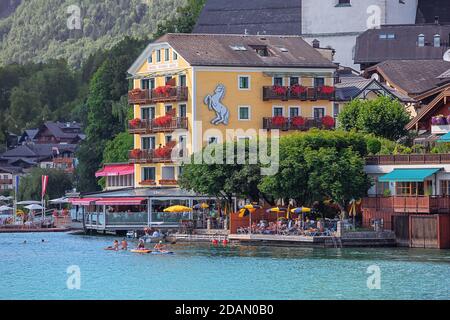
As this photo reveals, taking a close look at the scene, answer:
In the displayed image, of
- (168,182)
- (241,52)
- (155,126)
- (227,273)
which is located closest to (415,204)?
(227,273)

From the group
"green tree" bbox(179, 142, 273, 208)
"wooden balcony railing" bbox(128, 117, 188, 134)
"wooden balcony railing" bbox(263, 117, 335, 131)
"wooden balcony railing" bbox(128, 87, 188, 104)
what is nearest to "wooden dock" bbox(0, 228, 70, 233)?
"wooden balcony railing" bbox(128, 117, 188, 134)

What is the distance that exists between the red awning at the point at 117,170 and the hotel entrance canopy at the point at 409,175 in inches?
1519

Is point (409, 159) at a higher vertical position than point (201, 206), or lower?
higher

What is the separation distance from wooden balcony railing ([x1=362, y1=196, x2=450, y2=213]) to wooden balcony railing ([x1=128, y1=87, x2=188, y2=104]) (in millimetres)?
26633

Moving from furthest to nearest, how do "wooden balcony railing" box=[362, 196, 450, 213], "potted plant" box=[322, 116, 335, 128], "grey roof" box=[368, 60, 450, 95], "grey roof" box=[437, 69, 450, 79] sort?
1. "grey roof" box=[368, 60, 450, 95]
2. "grey roof" box=[437, 69, 450, 79]
3. "potted plant" box=[322, 116, 335, 128]
4. "wooden balcony railing" box=[362, 196, 450, 213]

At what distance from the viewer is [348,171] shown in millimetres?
118938

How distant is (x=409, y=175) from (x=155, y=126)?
32739 millimetres

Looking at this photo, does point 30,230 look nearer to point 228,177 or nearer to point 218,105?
point 218,105

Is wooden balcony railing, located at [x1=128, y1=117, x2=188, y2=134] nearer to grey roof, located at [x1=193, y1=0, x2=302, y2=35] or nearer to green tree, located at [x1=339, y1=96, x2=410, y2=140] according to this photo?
green tree, located at [x1=339, y1=96, x2=410, y2=140]

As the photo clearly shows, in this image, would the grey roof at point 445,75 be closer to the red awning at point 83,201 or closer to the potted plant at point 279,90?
the potted plant at point 279,90

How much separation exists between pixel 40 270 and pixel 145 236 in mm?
25318

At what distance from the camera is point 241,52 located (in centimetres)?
14212

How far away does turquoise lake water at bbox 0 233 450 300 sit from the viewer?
85.4 m

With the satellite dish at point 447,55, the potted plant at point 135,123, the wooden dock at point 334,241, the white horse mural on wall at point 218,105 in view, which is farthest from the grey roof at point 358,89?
the wooden dock at point 334,241
